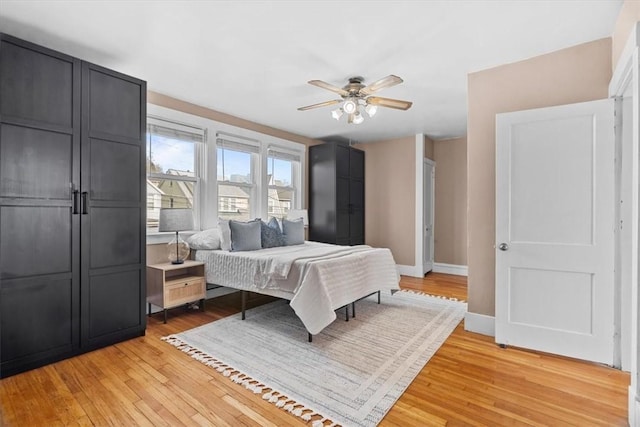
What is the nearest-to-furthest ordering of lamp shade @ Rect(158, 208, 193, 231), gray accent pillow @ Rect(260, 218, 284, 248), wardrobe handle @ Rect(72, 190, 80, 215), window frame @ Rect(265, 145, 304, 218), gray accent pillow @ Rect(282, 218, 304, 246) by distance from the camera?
A: wardrobe handle @ Rect(72, 190, 80, 215) → lamp shade @ Rect(158, 208, 193, 231) → gray accent pillow @ Rect(260, 218, 284, 248) → gray accent pillow @ Rect(282, 218, 304, 246) → window frame @ Rect(265, 145, 304, 218)

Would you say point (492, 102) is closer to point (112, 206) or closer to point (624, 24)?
point (624, 24)

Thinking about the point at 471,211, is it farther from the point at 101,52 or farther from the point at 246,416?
the point at 101,52

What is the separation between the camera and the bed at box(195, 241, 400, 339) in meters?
2.85

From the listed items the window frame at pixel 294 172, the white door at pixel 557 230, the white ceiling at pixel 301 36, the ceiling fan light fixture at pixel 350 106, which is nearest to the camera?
the white ceiling at pixel 301 36

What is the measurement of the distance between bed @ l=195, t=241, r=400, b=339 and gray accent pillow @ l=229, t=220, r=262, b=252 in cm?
11

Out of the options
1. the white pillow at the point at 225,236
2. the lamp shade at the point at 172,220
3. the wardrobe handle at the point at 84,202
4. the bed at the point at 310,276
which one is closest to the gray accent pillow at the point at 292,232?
the bed at the point at 310,276

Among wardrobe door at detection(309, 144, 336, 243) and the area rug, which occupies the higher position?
wardrobe door at detection(309, 144, 336, 243)

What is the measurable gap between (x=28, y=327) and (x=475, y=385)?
3241 mm

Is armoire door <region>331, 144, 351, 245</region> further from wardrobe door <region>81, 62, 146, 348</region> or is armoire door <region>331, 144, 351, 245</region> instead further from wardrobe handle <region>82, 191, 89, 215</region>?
wardrobe handle <region>82, 191, 89, 215</region>

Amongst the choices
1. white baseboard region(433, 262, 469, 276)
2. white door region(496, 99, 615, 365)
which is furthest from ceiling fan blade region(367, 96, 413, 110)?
white baseboard region(433, 262, 469, 276)

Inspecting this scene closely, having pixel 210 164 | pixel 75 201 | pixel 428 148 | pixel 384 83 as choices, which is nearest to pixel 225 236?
pixel 210 164

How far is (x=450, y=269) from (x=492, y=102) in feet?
12.4

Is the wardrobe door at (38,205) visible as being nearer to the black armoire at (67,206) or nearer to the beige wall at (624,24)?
the black armoire at (67,206)

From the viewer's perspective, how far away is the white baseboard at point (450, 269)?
586 cm
